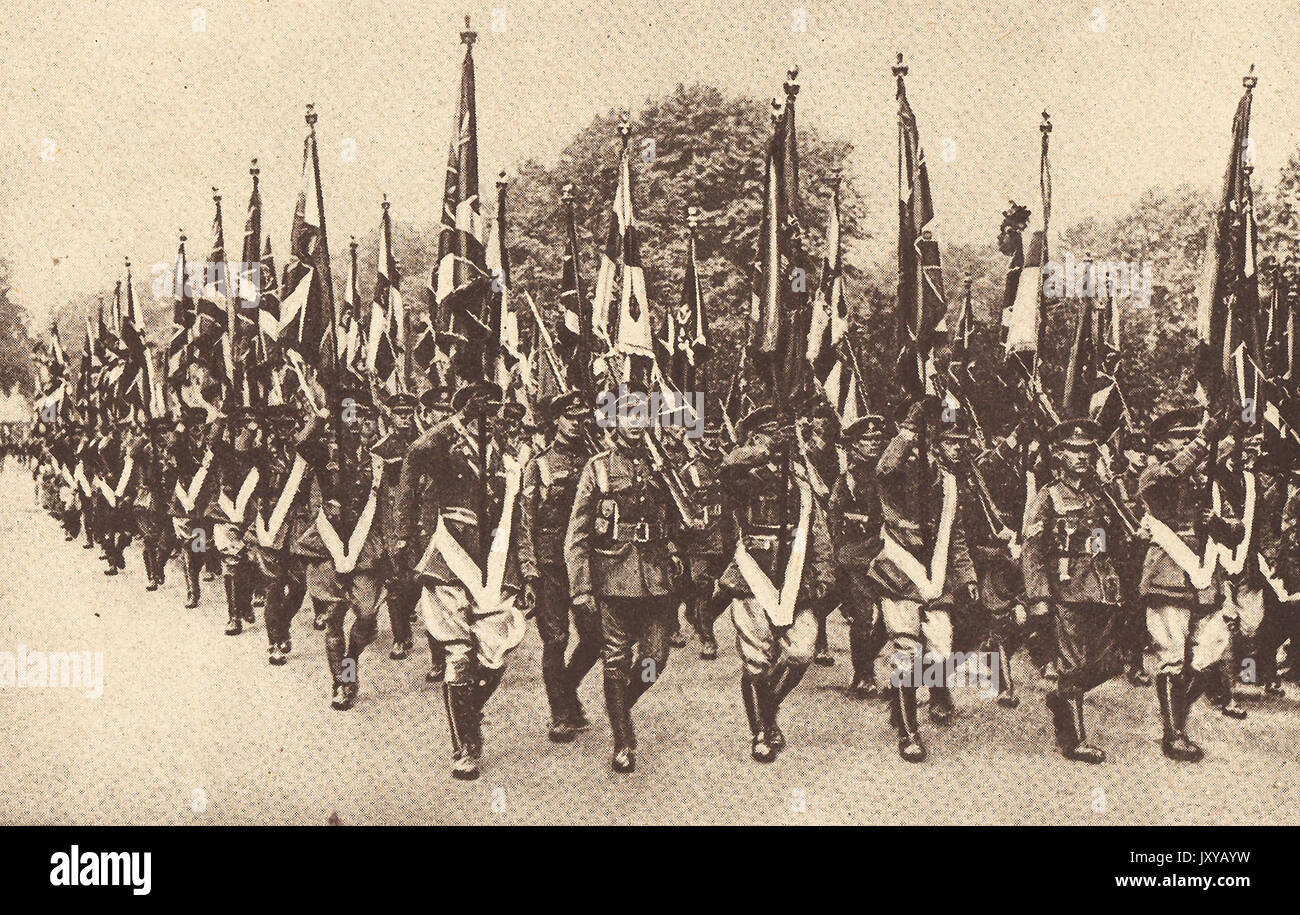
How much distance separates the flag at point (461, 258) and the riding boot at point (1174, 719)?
4.95 m

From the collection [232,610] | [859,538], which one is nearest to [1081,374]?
[859,538]

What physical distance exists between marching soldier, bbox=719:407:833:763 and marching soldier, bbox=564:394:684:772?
0.49 metres

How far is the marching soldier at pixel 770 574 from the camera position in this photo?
7.68 metres

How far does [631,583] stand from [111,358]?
7895 millimetres

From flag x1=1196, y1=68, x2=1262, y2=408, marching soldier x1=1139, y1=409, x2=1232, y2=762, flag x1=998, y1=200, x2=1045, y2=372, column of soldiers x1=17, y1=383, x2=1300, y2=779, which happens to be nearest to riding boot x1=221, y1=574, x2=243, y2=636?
column of soldiers x1=17, y1=383, x2=1300, y2=779

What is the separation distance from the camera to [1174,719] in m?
8.00

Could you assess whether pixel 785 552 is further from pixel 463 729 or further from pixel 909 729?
pixel 463 729

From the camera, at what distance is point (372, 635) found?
8789 mm

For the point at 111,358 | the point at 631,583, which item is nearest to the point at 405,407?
the point at 631,583

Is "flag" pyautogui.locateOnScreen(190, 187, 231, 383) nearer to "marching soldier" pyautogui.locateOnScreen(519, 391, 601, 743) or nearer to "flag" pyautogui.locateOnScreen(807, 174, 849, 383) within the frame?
"marching soldier" pyautogui.locateOnScreen(519, 391, 601, 743)

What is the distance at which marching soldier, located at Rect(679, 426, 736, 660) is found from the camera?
9195mm

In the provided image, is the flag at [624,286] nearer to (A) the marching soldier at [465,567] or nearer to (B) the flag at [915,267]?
(A) the marching soldier at [465,567]

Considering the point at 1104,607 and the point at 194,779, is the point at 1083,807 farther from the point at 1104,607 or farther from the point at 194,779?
the point at 194,779

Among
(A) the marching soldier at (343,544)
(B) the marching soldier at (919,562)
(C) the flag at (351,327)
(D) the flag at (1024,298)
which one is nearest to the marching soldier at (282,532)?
(A) the marching soldier at (343,544)
